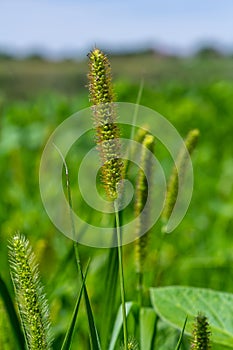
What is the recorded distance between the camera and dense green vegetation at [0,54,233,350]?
1.78 m

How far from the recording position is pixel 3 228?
2514mm

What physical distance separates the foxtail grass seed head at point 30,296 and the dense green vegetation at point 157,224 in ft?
0.29

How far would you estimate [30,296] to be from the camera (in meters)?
0.81

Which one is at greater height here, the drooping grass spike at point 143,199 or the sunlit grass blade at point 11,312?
the drooping grass spike at point 143,199

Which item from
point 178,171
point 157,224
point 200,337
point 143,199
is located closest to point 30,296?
point 200,337

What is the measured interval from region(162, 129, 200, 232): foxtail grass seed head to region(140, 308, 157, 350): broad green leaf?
6.1 inches

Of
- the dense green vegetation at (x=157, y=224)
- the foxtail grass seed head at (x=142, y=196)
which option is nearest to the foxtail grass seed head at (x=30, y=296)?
the dense green vegetation at (x=157, y=224)

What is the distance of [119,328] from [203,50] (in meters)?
9.49

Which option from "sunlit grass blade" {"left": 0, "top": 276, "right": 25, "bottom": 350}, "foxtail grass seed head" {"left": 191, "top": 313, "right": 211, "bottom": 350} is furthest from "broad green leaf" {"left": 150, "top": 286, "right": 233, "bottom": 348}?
"foxtail grass seed head" {"left": 191, "top": 313, "right": 211, "bottom": 350}

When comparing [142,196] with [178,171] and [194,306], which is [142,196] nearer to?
[178,171]

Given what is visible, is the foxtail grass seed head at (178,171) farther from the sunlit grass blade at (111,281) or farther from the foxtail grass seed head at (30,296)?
the foxtail grass seed head at (30,296)

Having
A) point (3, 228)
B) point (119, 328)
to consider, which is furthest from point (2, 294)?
point (3, 228)

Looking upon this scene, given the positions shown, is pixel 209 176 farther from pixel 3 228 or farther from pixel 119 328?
pixel 119 328

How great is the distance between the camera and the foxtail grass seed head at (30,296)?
2.62ft
